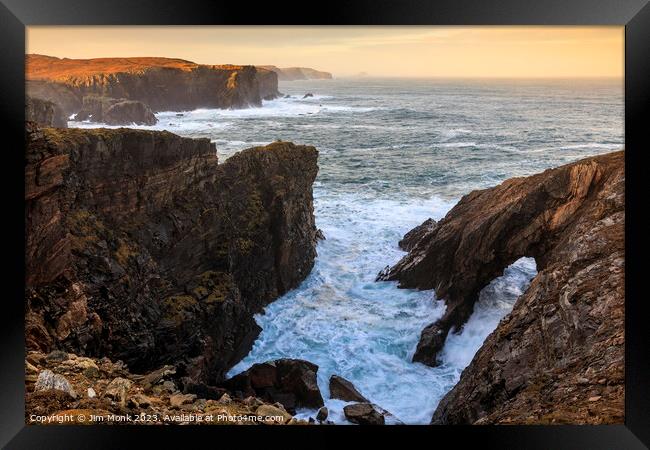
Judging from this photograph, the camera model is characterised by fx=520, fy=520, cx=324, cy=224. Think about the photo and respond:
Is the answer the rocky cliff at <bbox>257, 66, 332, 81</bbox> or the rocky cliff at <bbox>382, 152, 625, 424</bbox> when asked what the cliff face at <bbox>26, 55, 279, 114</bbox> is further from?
the rocky cliff at <bbox>382, 152, 625, 424</bbox>

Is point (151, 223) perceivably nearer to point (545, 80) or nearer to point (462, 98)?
point (462, 98)

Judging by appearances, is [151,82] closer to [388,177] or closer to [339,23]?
[339,23]

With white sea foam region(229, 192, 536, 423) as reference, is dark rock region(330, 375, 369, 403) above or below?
below

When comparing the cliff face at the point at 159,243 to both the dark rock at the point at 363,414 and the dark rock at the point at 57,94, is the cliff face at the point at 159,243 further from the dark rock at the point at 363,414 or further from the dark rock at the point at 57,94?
the dark rock at the point at 363,414

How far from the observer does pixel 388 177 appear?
846cm

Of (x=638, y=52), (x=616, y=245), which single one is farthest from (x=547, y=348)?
(x=638, y=52)

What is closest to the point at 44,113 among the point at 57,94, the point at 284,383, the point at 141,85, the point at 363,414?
the point at 57,94

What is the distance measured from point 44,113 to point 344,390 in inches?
221

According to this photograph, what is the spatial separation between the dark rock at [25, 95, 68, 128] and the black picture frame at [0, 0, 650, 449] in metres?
0.14

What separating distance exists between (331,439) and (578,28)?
6104mm

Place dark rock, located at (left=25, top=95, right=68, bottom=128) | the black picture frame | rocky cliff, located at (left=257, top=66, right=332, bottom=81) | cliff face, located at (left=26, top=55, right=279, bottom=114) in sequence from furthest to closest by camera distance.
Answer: rocky cliff, located at (left=257, top=66, right=332, bottom=81) < cliff face, located at (left=26, top=55, right=279, bottom=114) < dark rock, located at (left=25, top=95, right=68, bottom=128) < the black picture frame

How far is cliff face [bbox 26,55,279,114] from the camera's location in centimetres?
697

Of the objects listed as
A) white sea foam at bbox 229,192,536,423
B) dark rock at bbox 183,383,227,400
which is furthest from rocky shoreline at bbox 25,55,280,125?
dark rock at bbox 183,383,227,400

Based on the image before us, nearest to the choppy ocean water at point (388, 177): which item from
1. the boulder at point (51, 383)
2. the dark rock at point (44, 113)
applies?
the dark rock at point (44, 113)
